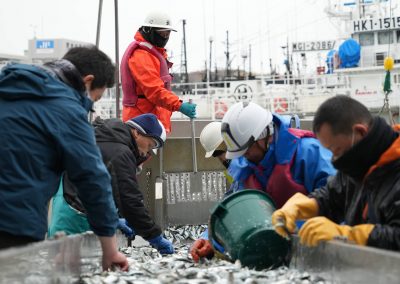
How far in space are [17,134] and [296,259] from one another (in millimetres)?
1935

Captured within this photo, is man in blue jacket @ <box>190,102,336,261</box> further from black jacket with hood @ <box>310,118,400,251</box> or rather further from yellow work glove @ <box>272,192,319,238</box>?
Result: black jacket with hood @ <box>310,118,400,251</box>

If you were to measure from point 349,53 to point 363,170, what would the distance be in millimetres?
40340

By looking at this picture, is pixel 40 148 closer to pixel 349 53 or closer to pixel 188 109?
pixel 188 109

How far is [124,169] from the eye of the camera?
6.61 metres

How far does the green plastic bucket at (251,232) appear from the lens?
4.83m

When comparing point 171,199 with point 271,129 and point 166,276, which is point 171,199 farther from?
point 166,276

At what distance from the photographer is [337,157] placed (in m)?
4.12

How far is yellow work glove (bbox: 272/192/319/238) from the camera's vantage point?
456 centimetres

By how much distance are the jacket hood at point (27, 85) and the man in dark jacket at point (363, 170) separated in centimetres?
156

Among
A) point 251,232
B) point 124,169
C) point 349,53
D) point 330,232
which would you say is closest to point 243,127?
point 251,232

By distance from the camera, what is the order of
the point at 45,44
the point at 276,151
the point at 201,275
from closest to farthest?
the point at 201,275
the point at 276,151
the point at 45,44

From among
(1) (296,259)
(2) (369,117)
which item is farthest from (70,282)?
(2) (369,117)

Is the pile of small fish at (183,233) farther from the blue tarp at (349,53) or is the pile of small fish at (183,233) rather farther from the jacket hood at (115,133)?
the blue tarp at (349,53)

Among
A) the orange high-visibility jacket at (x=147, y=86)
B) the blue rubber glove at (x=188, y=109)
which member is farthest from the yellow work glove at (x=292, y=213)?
the blue rubber glove at (x=188, y=109)
